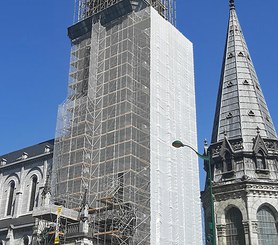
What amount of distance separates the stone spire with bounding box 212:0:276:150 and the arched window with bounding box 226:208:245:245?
632 centimetres

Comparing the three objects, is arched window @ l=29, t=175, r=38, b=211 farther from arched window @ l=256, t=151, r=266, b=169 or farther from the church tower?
arched window @ l=256, t=151, r=266, b=169

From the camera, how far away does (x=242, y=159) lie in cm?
4150

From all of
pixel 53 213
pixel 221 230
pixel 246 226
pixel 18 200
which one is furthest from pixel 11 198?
pixel 246 226

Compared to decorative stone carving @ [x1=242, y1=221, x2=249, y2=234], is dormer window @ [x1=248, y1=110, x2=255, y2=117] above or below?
above

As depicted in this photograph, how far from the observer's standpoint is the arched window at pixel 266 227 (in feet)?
123

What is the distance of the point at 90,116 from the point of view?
38.5 m

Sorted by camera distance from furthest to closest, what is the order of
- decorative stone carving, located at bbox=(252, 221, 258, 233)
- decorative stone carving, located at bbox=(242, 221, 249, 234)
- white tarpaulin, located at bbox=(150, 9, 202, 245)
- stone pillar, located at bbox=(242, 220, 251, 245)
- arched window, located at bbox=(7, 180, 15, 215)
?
arched window, located at bbox=(7, 180, 15, 215)
decorative stone carving, located at bbox=(242, 221, 249, 234)
decorative stone carving, located at bbox=(252, 221, 258, 233)
stone pillar, located at bbox=(242, 220, 251, 245)
white tarpaulin, located at bbox=(150, 9, 202, 245)

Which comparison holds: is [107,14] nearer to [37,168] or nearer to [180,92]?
[180,92]

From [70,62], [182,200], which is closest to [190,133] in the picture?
[182,200]

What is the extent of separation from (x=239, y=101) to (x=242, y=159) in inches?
244

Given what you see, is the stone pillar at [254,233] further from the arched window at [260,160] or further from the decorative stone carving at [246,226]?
the arched window at [260,160]

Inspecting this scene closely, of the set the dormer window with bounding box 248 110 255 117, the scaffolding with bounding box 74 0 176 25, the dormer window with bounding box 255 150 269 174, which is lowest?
the dormer window with bounding box 255 150 269 174

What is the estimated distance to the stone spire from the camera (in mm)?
43188

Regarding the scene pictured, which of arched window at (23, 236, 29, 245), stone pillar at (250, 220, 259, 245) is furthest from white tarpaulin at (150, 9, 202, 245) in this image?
arched window at (23, 236, 29, 245)
